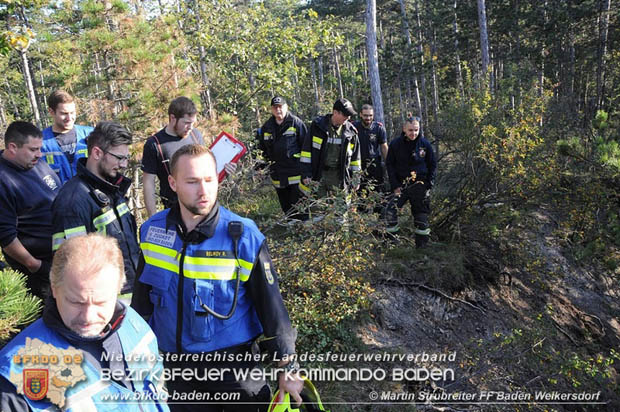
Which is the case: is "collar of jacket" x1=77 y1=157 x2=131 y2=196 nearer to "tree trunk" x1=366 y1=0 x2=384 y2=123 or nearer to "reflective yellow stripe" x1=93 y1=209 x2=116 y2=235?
"reflective yellow stripe" x1=93 y1=209 x2=116 y2=235

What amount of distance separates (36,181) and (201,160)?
2.05 m

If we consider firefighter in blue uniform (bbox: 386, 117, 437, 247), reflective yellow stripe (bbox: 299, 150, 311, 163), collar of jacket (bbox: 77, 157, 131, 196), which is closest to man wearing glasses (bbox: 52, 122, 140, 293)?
collar of jacket (bbox: 77, 157, 131, 196)

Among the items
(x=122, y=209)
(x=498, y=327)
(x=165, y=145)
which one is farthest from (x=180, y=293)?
(x=498, y=327)

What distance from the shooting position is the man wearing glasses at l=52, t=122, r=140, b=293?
266 cm

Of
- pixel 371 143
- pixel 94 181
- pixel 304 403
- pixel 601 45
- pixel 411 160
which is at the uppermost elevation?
pixel 601 45

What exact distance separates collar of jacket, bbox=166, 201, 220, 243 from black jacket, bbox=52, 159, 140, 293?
0.80 m

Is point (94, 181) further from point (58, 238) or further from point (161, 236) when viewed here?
point (161, 236)

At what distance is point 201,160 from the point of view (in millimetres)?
2162

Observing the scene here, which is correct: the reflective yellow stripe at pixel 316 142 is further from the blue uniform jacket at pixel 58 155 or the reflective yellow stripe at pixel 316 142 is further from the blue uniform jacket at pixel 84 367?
the blue uniform jacket at pixel 84 367

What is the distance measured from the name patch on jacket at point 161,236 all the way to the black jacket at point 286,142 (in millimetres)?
4374

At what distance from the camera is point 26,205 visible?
3328 mm

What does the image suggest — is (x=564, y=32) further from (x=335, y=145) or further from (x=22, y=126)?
(x=22, y=126)

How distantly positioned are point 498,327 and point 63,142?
19.7 feet

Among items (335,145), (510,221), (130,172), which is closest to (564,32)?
(510,221)
